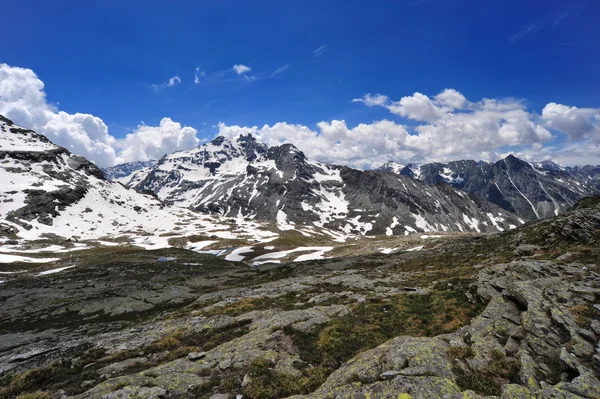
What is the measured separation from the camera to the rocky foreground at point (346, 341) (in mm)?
11383

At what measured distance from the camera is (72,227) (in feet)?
594

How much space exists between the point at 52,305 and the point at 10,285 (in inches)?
781

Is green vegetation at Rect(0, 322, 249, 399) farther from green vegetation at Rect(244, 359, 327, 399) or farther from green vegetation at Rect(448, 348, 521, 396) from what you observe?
green vegetation at Rect(448, 348, 521, 396)

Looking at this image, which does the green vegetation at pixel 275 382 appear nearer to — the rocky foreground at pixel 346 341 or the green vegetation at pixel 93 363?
the rocky foreground at pixel 346 341

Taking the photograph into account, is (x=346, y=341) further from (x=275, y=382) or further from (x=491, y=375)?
(x=491, y=375)

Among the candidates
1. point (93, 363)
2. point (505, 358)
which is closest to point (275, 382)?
point (505, 358)

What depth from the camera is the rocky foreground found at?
1138 cm

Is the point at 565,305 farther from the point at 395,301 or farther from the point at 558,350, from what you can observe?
the point at 395,301

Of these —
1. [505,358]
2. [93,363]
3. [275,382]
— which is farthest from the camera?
[93,363]

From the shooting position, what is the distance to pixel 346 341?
58.9 ft

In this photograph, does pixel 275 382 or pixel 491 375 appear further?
pixel 275 382

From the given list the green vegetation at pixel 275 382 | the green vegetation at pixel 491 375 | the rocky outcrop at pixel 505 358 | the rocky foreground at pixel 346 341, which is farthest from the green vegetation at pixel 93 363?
the green vegetation at pixel 491 375

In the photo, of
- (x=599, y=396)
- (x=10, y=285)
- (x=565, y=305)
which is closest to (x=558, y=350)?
(x=599, y=396)

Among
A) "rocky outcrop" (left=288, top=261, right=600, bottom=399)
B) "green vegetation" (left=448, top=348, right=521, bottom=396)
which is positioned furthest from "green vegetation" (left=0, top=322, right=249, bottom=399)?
"green vegetation" (left=448, top=348, right=521, bottom=396)
